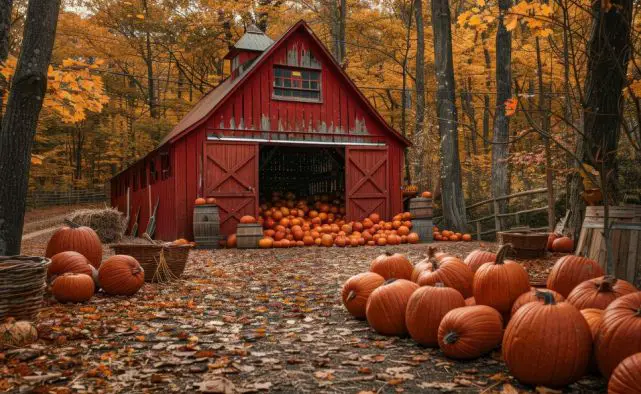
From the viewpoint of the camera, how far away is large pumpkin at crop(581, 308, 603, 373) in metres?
3.14

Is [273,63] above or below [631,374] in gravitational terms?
above

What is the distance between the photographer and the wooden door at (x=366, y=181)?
14898 millimetres

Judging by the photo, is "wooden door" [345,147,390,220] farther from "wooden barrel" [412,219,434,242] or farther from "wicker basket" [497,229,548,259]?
"wicker basket" [497,229,548,259]

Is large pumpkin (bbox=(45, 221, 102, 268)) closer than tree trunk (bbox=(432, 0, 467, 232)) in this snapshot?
Yes

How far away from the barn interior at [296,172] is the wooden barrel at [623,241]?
13.7 meters

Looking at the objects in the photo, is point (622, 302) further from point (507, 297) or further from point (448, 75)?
point (448, 75)

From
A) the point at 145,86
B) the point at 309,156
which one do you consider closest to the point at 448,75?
the point at 309,156

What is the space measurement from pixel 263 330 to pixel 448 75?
38.3 ft

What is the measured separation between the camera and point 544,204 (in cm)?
1459

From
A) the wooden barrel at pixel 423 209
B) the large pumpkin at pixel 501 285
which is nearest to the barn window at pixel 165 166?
the wooden barrel at pixel 423 209

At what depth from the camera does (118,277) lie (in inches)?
224

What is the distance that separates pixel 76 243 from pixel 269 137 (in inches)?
328

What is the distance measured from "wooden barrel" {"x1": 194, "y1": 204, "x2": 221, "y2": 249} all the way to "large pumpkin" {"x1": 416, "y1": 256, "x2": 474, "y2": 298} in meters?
8.69

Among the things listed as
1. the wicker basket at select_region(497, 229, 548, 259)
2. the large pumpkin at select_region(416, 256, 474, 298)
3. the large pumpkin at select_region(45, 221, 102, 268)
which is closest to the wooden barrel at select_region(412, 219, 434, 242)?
the wicker basket at select_region(497, 229, 548, 259)
